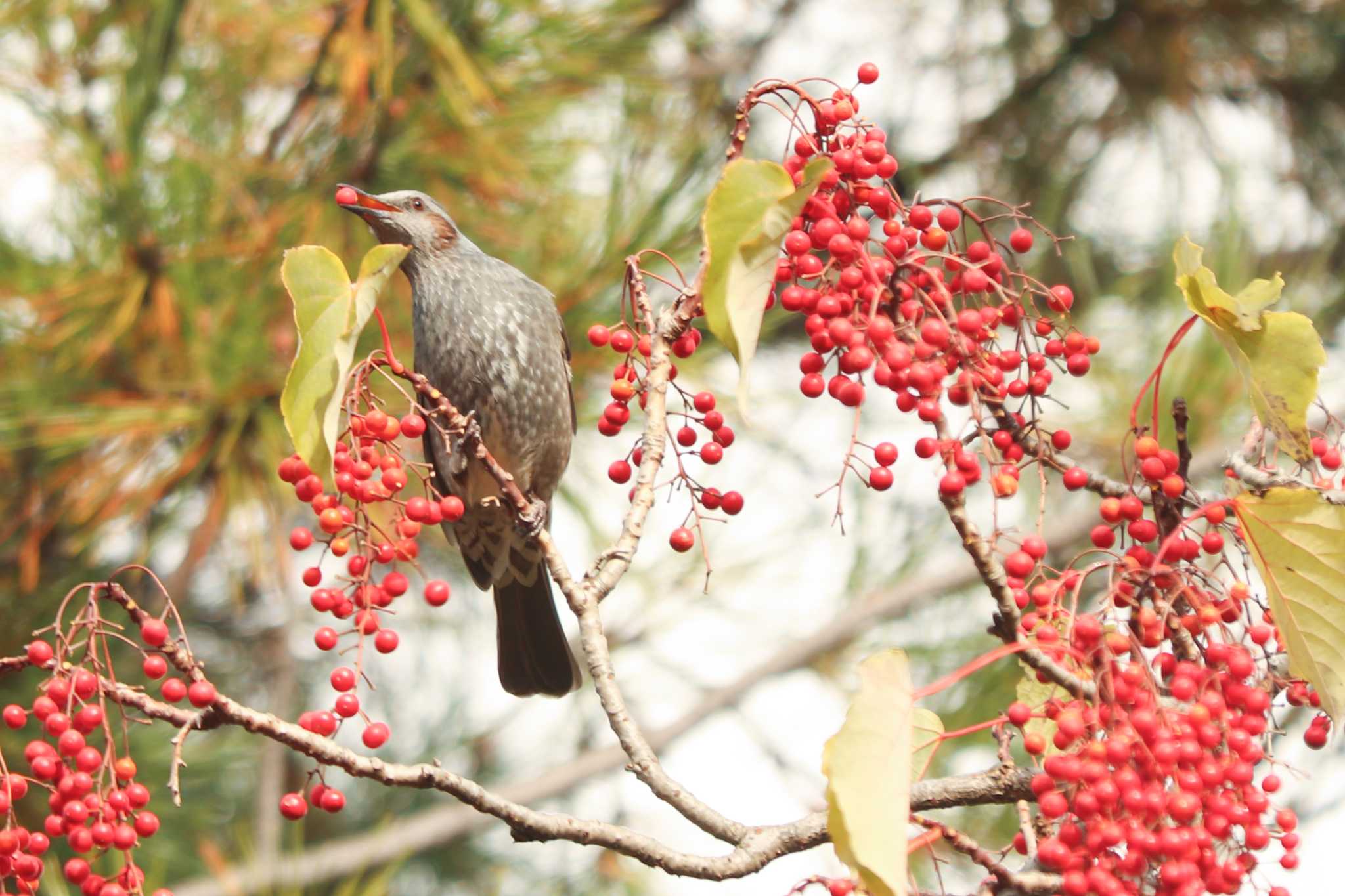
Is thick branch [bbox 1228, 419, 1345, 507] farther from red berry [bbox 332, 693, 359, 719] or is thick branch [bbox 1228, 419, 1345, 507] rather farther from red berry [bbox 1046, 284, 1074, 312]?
red berry [bbox 332, 693, 359, 719]

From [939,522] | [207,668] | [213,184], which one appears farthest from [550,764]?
[213,184]

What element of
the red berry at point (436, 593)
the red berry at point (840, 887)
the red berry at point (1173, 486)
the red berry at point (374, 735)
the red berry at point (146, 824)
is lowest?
Answer: the red berry at point (840, 887)

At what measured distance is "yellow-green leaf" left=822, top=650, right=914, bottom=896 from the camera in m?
1.38

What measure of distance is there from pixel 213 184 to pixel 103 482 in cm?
91

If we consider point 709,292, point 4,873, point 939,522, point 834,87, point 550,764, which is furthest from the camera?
point 550,764

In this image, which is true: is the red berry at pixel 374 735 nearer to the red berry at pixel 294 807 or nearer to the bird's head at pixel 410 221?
the red berry at pixel 294 807

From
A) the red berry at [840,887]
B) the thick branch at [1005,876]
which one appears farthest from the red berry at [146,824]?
the thick branch at [1005,876]

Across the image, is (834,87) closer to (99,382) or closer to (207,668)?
(99,382)

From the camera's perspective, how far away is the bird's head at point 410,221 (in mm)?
3567

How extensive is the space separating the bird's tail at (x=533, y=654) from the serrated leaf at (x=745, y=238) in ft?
8.15

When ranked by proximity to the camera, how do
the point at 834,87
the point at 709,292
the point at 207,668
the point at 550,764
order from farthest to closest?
the point at 550,764, the point at 207,668, the point at 834,87, the point at 709,292

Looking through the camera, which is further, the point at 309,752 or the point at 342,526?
the point at 342,526

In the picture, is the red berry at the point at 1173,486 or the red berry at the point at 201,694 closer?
the red berry at the point at 201,694

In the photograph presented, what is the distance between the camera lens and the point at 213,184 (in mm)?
4328
